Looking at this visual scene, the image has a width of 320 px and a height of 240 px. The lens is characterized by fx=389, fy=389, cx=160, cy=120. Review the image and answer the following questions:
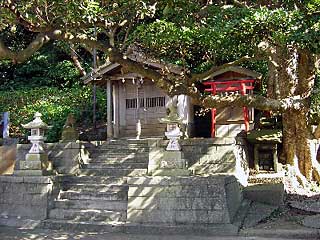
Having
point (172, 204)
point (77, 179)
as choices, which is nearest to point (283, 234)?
point (172, 204)

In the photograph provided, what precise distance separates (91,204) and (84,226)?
83 cm

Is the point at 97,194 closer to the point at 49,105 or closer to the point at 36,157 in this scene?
the point at 36,157

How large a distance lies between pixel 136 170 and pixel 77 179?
1731mm

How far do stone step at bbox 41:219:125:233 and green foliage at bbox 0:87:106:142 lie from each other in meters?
7.43

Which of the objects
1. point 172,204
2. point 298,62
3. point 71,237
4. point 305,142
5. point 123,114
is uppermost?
point 298,62

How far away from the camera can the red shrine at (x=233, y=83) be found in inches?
527

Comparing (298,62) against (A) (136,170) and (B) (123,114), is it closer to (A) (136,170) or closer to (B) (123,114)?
(A) (136,170)

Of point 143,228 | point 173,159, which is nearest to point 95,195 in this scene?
point 143,228

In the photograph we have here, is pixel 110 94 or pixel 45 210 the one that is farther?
pixel 110 94

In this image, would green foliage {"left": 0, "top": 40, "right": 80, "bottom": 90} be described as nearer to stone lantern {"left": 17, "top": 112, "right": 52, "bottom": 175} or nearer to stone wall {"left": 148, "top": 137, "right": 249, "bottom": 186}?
stone lantern {"left": 17, "top": 112, "right": 52, "bottom": 175}

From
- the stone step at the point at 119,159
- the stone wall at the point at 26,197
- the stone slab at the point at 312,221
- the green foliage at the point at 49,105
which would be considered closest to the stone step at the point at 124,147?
the stone step at the point at 119,159

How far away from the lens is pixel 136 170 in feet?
37.5

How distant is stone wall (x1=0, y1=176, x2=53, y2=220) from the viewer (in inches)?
404

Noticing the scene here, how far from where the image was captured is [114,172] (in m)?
11.7
